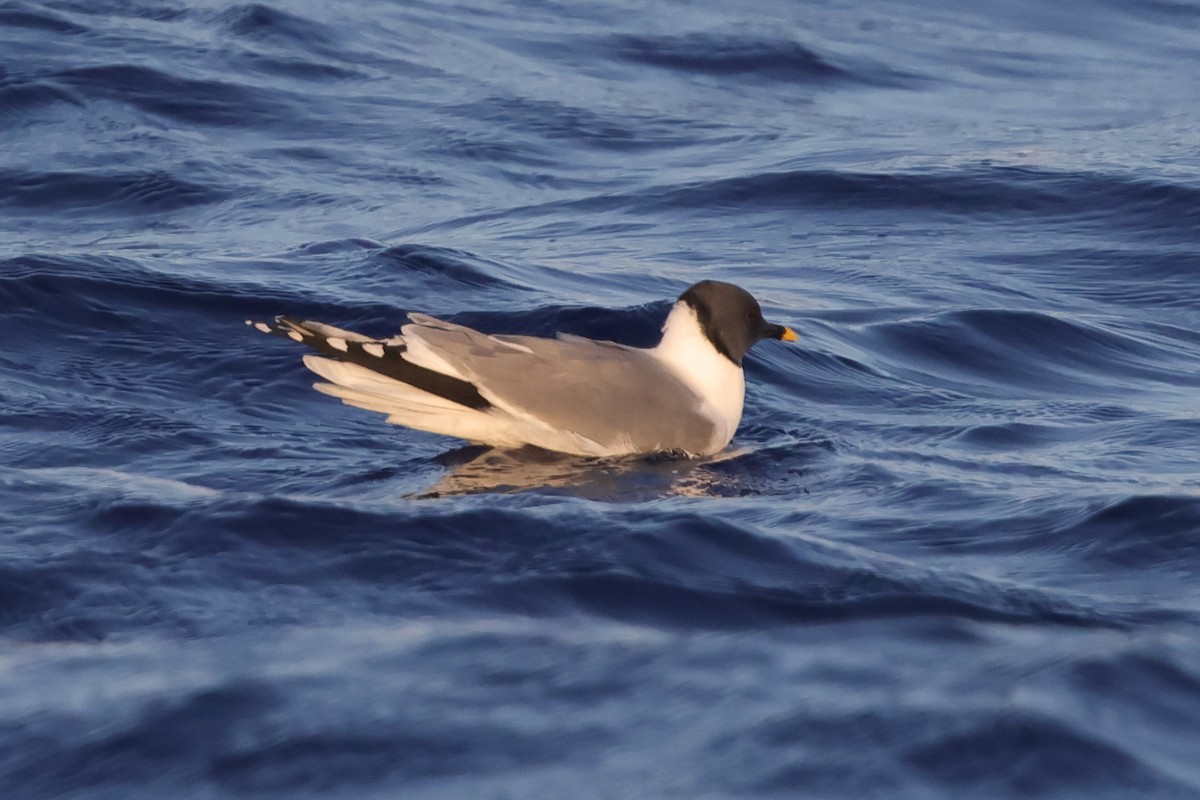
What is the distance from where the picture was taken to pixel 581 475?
22.1 ft

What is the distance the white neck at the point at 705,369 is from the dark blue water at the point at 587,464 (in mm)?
260

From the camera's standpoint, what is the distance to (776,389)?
8.38 m

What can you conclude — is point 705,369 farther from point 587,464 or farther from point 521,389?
point 521,389

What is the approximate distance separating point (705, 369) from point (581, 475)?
962mm

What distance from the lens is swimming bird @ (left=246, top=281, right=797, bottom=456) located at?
667 cm

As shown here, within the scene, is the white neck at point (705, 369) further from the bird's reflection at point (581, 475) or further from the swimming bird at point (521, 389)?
the bird's reflection at point (581, 475)

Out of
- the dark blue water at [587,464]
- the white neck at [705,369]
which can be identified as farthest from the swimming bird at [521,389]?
the dark blue water at [587,464]

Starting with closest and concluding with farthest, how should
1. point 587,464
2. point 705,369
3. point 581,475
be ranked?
point 581,475 < point 587,464 < point 705,369

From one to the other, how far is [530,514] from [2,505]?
1.68 m

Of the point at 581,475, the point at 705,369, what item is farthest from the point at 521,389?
the point at 705,369

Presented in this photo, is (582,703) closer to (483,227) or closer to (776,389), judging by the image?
(776,389)

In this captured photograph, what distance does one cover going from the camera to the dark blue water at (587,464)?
4.36m

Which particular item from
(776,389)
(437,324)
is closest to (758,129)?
(776,389)

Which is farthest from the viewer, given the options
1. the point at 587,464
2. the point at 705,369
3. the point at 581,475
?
the point at 705,369
